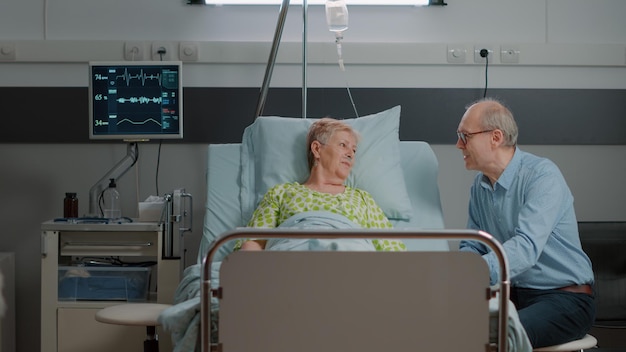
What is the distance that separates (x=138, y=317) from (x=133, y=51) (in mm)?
1583

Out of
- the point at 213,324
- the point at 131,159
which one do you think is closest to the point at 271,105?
the point at 131,159

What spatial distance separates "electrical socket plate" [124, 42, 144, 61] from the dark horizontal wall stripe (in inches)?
10.7

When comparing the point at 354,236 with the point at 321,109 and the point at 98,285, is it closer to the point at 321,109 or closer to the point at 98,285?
the point at 98,285

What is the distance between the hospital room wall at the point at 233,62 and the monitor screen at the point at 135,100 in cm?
45

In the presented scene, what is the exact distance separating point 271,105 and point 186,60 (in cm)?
46

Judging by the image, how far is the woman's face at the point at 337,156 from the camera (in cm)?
320

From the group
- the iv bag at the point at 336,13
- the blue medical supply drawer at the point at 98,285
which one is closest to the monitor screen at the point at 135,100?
the blue medical supply drawer at the point at 98,285

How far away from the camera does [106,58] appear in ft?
13.7

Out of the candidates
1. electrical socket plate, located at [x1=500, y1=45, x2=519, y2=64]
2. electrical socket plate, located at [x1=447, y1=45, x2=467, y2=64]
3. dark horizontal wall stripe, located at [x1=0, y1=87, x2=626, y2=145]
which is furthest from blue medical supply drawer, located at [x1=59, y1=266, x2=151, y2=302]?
electrical socket plate, located at [x1=500, y1=45, x2=519, y2=64]

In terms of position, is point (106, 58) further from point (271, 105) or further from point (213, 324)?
point (213, 324)

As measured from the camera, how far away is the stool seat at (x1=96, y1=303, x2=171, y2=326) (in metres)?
3.02

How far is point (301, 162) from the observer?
11.0 ft

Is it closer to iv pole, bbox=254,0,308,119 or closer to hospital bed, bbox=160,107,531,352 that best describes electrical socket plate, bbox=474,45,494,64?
iv pole, bbox=254,0,308,119

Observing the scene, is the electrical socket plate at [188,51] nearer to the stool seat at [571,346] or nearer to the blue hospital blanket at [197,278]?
the blue hospital blanket at [197,278]
